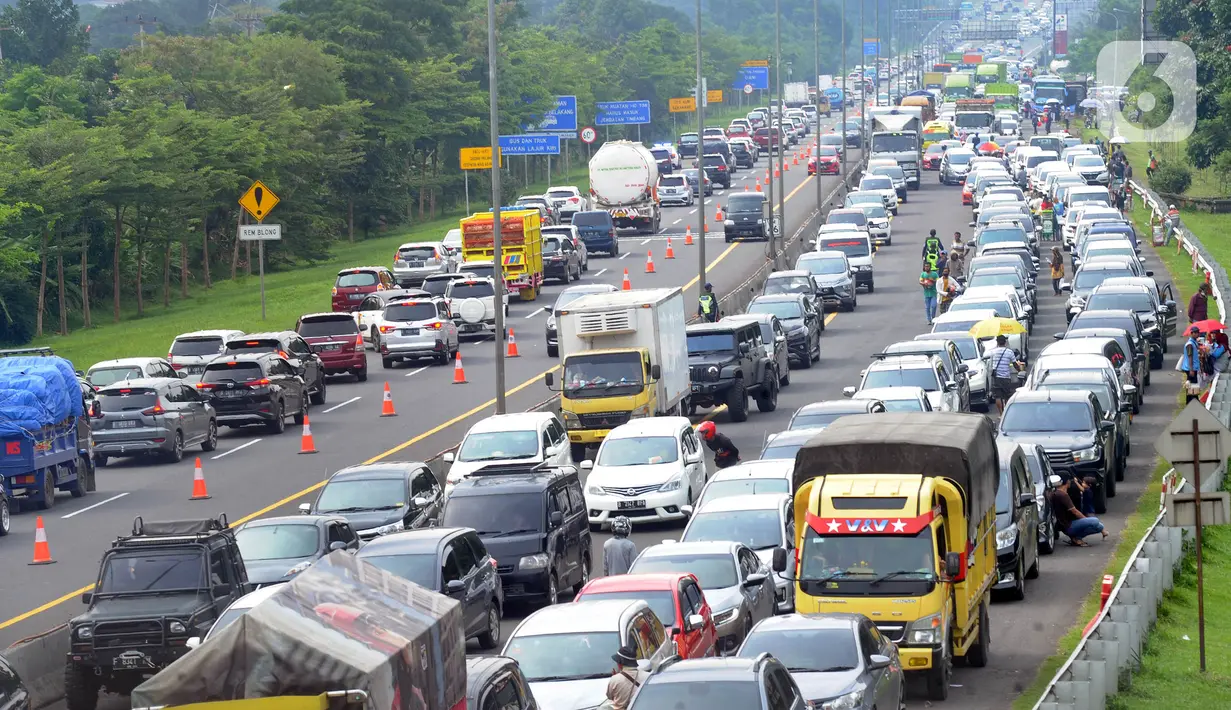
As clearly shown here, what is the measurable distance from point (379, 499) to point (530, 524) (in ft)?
10.3

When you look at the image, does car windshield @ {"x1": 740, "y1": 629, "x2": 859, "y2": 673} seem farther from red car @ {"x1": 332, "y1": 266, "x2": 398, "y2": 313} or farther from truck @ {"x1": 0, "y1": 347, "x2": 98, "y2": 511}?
red car @ {"x1": 332, "y1": 266, "x2": 398, "y2": 313}

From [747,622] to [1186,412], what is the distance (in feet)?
16.2

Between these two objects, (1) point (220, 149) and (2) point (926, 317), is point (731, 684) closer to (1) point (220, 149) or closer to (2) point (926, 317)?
(2) point (926, 317)

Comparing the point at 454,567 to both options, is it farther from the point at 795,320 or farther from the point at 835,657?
the point at 795,320

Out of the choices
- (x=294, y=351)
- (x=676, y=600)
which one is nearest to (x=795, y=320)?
(x=294, y=351)

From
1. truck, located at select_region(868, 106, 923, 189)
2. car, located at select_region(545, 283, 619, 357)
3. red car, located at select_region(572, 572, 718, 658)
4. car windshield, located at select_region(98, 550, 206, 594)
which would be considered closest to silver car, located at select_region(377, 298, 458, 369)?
car, located at select_region(545, 283, 619, 357)

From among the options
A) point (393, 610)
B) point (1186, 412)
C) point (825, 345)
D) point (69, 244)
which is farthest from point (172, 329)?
point (393, 610)

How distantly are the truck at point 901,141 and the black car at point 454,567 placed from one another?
69086 mm

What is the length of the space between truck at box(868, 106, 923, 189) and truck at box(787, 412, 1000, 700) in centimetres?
7033

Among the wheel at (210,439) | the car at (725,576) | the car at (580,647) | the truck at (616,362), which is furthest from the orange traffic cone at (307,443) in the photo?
the car at (580,647)

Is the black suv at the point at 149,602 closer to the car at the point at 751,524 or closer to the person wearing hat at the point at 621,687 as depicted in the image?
the car at the point at 751,524

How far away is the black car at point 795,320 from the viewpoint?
144 ft

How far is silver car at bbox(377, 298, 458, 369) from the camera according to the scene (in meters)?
47.9

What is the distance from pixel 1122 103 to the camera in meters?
124
